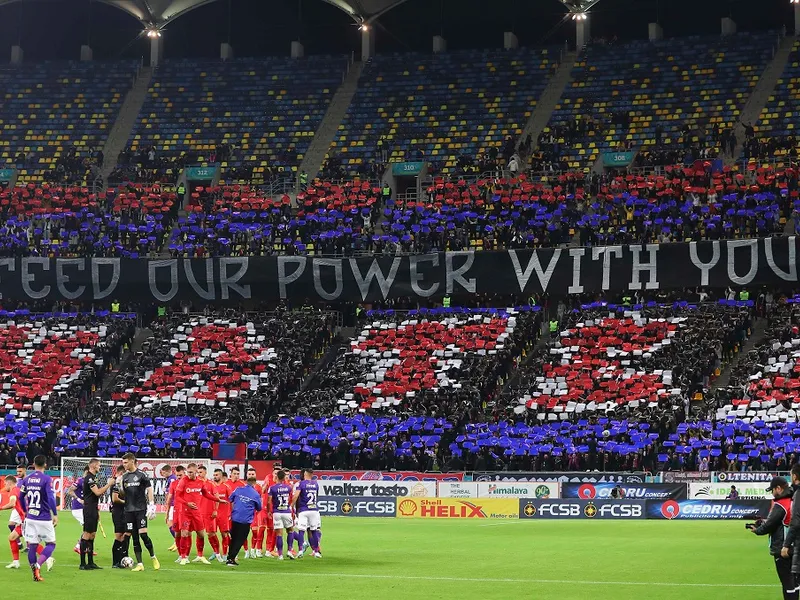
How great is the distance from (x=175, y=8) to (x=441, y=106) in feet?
58.1

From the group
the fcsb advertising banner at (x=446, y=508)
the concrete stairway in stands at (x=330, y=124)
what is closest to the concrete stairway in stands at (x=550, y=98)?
the concrete stairway in stands at (x=330, y=124)

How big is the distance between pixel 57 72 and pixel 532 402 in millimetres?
43039

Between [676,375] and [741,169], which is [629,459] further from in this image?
[741,169]

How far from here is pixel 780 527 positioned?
16859mm

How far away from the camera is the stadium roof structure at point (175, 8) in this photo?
75375mm

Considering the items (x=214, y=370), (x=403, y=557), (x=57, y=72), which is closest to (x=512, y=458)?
(x=214, y=370)

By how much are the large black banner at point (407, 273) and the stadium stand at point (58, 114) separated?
852 cm

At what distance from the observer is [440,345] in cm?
5775

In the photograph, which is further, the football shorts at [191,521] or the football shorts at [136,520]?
the football shorts at [191,521]

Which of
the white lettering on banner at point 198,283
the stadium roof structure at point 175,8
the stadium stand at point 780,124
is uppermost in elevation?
the stadium roof structure at point 175,8

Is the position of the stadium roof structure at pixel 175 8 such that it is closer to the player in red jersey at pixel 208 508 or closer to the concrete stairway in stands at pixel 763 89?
the concrete stairway in stands at pixel 763 89

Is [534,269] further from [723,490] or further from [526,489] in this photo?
[723,490]

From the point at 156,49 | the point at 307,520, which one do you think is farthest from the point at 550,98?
the point at 307,520

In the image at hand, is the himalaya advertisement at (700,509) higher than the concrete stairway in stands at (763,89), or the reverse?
the concrete stairway in stands at (763,89)
